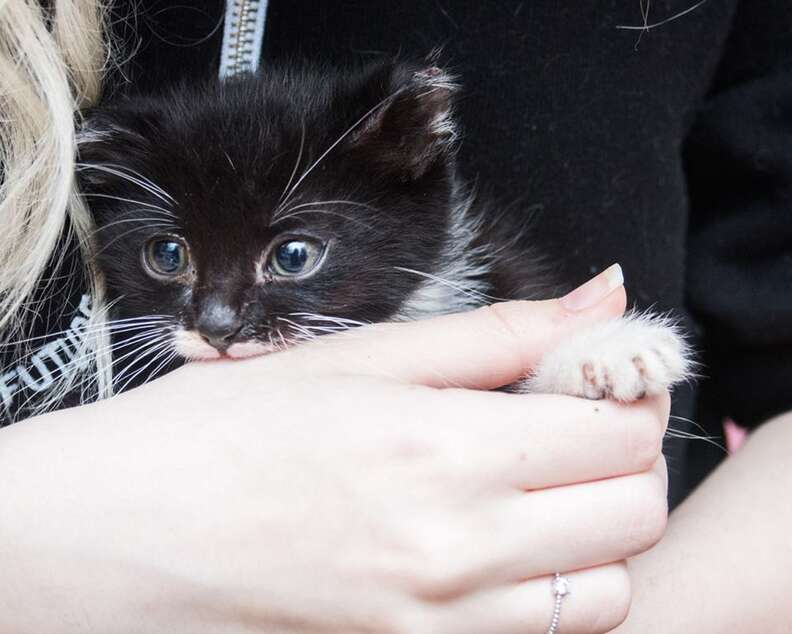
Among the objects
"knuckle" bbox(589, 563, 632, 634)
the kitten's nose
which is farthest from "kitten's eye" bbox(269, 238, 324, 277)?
"knuckle" bbox(589, 563, 632, 634)

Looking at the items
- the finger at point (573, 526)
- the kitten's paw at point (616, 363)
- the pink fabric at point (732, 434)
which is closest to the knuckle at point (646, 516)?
the finger at point (573, 526)

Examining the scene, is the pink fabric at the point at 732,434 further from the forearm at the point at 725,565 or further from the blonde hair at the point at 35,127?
the blonde hair at the point at 35,127

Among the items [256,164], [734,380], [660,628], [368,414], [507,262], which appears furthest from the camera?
[734,380]

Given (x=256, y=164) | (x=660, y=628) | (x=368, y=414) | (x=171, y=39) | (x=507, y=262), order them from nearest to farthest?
1. (x=368, y=414)
2. (x=660, y=628)
3. (x=256, y=164)
4. (x=171, y=39)
5. (x=507, y=262)

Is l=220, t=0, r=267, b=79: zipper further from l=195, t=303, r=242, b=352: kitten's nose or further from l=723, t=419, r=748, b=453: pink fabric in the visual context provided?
l=723, t=419, r=748, b=453: pink fabric

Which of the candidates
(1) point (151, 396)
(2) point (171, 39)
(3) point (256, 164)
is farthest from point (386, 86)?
(1) point (151, 396)

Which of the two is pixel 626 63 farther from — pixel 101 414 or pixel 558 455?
pixel 101 414

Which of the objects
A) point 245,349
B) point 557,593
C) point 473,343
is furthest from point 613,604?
point 245,349
